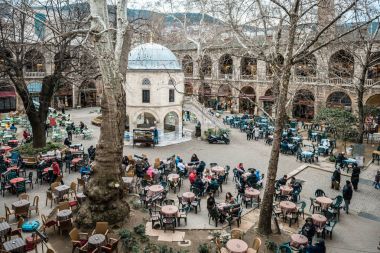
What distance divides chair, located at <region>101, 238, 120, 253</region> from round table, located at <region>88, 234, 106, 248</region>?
185 millimetres

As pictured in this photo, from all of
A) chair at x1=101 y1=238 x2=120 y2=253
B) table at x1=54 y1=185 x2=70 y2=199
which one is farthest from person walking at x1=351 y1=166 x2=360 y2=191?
table at x1=54 y1=185 x2=70 y2=199

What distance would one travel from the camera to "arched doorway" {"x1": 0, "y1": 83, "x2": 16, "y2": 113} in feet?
141

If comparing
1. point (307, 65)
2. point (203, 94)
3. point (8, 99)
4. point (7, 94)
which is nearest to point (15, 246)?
point (203, 94)

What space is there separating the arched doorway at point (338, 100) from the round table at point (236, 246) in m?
29.9

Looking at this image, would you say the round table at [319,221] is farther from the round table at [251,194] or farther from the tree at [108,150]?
the tree at [108,150]

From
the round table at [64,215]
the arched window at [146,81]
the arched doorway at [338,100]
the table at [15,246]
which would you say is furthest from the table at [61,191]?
the arched doorway at [338,100]

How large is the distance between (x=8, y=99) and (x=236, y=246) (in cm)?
4422

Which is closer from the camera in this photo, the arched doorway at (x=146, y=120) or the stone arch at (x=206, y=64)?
the arched doorway at (x=146, y=120)

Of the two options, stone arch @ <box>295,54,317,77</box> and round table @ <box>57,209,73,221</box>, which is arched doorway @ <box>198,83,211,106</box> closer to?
stone arch @ <box>295,54,317,77</box>

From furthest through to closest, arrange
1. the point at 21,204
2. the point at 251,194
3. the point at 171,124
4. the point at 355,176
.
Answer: the point at 171,124 → the point at 355,176 → the point at 251,194 → the point at 21,204

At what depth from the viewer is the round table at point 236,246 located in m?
10.1

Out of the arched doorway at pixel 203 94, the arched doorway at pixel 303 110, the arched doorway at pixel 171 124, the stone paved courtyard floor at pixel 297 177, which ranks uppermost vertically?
the arched doorway at pixel 203 94

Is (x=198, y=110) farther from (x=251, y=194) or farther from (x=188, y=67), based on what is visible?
(x=188, y=67)

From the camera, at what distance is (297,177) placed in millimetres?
20016
